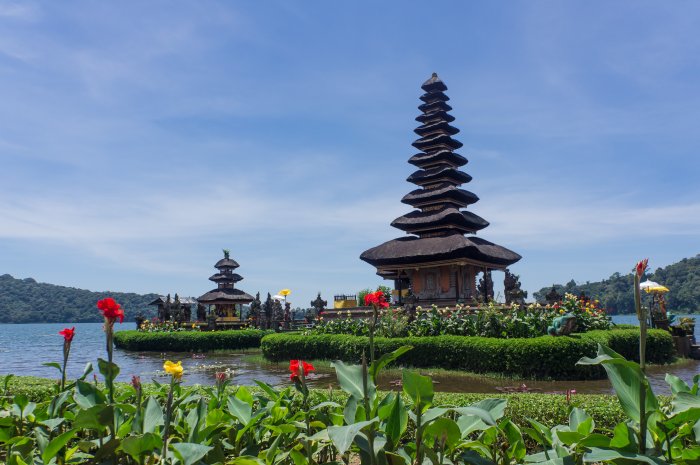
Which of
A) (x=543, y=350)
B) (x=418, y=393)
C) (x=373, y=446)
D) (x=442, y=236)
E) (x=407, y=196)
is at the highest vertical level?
(x=407, y=196)

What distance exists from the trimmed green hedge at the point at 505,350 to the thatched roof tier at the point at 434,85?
22628 mm

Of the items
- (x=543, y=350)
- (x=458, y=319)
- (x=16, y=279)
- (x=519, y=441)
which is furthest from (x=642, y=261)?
(x=16, y=279)

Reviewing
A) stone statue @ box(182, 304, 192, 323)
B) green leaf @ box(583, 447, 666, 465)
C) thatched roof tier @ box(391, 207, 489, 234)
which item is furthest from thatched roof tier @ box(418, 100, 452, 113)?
green leaf @ box(583, 447, 666, 465)

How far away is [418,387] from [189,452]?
117cm

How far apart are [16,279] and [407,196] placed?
6661 inches

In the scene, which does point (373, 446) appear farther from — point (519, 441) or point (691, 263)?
point (691, 263)

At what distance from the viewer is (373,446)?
2439 mm

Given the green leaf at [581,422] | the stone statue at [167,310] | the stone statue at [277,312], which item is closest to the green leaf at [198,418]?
the green leaf at [581,422]

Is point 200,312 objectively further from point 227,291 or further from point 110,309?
point 110,309

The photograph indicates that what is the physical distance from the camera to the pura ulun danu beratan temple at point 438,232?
28.1 meters

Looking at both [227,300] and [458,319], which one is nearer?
[458,319]

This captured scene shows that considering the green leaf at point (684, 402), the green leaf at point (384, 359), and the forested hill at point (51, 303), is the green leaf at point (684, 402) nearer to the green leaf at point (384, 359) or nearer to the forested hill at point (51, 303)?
the green leaf at point (384, 359)

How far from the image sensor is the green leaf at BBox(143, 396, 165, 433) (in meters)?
3.00

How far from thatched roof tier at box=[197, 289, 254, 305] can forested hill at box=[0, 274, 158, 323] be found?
10399cm
